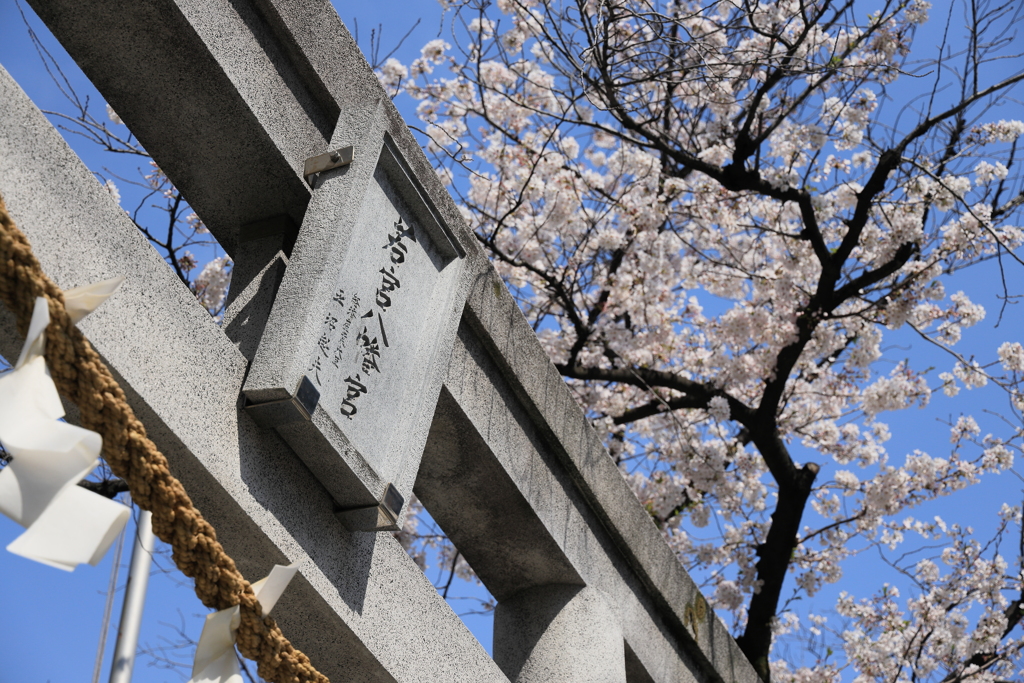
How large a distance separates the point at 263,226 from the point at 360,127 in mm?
462

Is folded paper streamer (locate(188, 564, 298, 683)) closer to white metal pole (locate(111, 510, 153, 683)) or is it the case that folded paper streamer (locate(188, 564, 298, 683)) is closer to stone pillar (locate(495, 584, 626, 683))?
stone pillar (locate(495, 584, 626, 683))

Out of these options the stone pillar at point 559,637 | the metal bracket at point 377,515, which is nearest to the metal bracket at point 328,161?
the metal bracket at point 377,515

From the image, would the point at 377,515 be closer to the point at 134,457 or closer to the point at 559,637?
the point at 134,457

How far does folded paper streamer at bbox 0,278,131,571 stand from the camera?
1.47 meters

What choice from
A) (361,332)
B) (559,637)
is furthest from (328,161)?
(559,637)

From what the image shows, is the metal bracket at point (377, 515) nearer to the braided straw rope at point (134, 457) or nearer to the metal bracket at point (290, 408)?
the metal bracket at point (290, 408)

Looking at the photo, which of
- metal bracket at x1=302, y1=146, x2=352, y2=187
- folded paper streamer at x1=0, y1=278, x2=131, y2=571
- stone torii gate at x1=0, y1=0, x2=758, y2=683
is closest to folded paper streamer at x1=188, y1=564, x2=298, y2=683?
stone torii gate at x1=0, y1=0, x2=758, y2=683

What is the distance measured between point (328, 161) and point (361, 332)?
512 mm

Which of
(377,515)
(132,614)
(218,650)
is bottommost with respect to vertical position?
(218,650)

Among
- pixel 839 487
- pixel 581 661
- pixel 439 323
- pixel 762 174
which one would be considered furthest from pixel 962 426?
pixel 439 323

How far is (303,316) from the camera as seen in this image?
2250 millimetres

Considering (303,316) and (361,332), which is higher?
(361,332)

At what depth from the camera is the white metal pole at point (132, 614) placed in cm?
516

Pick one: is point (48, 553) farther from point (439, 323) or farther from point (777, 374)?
point (777, 374)
